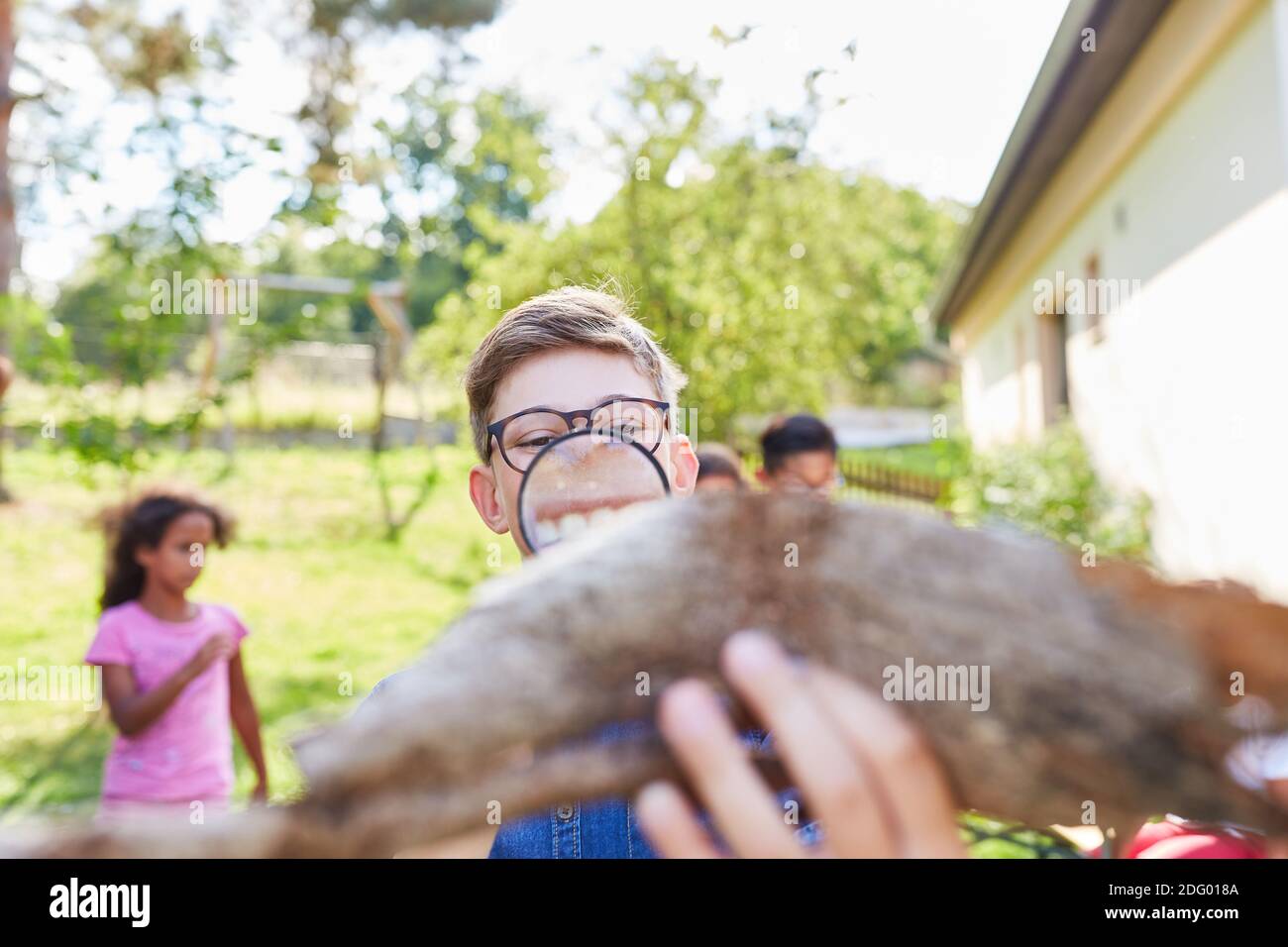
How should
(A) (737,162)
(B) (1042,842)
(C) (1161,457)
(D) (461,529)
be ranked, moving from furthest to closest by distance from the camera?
(D) (461,529), (A) (737,162), (C) (1161,457), (B) (1042,842)

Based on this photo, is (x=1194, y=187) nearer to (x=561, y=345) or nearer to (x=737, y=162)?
(x=737, y=162)

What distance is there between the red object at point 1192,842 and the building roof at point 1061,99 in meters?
4.57

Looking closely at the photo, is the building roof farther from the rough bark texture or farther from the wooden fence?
the rough bark texture

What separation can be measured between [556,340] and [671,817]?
100 centimetres

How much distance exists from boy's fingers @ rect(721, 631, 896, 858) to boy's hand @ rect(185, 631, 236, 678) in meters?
3.21

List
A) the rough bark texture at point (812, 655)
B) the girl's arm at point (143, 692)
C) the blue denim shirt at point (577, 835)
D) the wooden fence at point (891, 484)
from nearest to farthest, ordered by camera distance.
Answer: the rough bark texture at point (812, 655)
the blue denim shirt at point (577, 835)
the girl's arm at point (143, 692)
the wooden fence at point (891, 484)

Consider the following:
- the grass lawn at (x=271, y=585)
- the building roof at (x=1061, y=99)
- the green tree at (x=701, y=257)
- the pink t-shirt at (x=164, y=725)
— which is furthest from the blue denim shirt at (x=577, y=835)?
the green tree at (x=701, y=257)

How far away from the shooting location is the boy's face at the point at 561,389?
→ 5.21ft

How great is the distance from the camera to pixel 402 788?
731 mm

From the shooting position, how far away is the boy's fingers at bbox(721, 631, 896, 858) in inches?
31.9

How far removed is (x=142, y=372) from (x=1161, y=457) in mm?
6576

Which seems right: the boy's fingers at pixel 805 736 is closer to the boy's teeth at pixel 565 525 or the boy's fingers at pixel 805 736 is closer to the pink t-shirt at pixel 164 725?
the boy's teeth at pixel 565 525

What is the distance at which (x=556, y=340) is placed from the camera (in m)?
1.68

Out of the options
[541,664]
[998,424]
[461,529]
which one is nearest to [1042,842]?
[541,664]
